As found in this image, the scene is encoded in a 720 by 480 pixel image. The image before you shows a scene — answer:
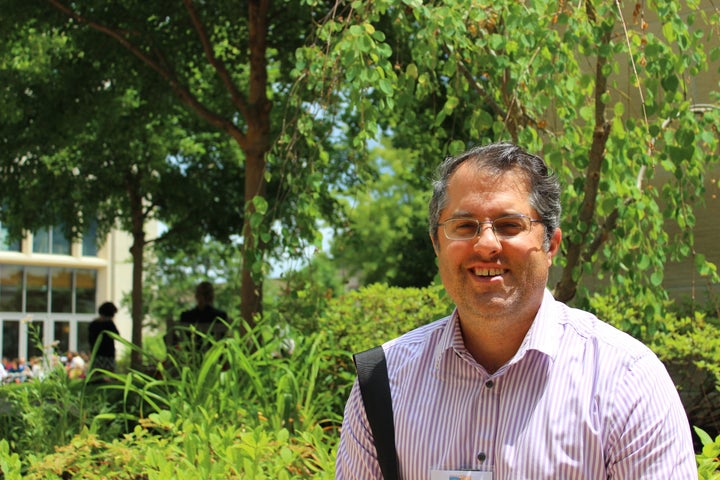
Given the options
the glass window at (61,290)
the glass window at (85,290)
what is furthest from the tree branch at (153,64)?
the glass window at (85,290)

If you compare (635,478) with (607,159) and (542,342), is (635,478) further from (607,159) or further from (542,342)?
(607,159)

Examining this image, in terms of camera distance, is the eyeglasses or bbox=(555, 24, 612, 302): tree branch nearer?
the eyeglasses

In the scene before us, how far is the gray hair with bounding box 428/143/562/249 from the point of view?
5.78 ft

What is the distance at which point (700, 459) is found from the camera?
2.69 m

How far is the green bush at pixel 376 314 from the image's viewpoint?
550cm

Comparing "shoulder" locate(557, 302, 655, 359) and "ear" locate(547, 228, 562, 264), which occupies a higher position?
"ear" locate(547, 228, 562, 264)

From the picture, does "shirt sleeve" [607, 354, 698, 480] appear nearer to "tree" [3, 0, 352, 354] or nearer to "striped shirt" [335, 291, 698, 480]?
"striped shirt" [335, 291, 698, 480]

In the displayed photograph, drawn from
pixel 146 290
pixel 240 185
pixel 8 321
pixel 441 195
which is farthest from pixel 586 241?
pixel 8 321

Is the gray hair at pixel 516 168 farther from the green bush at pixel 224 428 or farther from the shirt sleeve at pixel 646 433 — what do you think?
the green bush at pixel 224 428

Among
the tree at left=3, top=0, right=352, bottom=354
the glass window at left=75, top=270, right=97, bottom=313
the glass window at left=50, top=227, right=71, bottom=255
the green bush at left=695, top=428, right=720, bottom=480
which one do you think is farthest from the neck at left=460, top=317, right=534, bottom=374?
the glass window at left=75, top=270, right=97, bottom=313

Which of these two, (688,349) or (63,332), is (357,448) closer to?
(688,349)

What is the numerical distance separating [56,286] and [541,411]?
32494 millimetres

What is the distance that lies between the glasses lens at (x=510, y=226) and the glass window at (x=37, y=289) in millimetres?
31539

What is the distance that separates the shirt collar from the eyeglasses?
150mm
